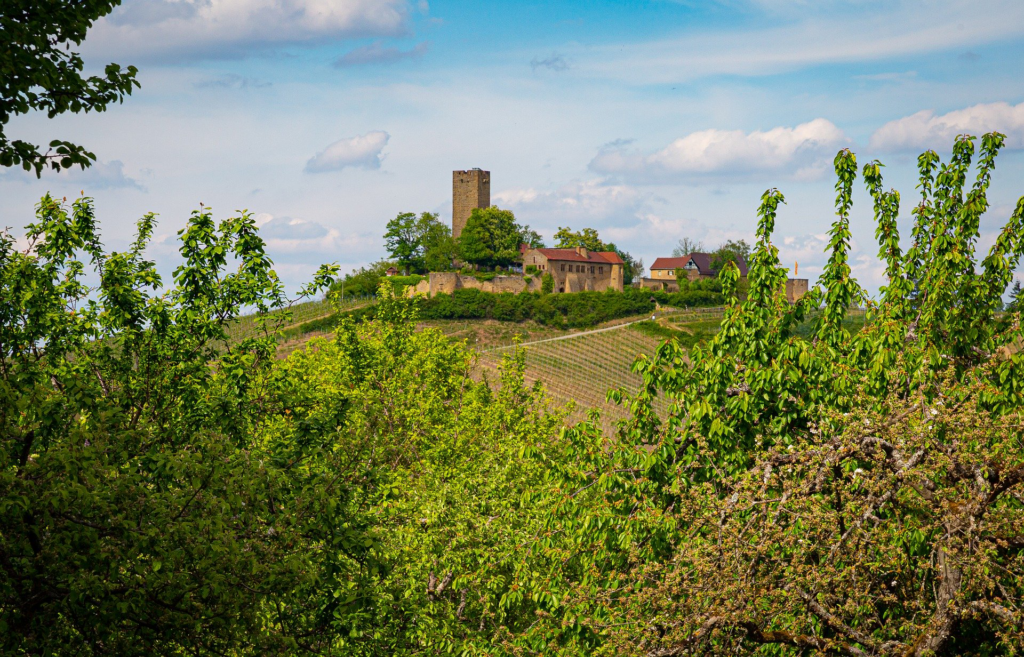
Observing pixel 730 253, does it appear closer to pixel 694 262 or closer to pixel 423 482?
pixel 694 262

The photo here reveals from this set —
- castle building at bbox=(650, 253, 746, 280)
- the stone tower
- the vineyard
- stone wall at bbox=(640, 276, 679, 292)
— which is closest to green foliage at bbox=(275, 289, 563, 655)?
the vineyard

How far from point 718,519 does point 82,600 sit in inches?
187

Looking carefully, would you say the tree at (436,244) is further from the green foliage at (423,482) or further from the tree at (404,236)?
the green foliage at (423,482)

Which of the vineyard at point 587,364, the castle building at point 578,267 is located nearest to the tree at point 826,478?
the vineyard at point 587,364

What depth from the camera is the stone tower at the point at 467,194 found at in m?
116

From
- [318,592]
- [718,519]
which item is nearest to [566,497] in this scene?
[718,519]

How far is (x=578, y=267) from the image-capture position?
100m

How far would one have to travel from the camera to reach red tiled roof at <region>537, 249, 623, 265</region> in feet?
325

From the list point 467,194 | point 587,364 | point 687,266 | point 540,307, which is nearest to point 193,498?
point 587,364

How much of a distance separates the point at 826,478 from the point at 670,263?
106m

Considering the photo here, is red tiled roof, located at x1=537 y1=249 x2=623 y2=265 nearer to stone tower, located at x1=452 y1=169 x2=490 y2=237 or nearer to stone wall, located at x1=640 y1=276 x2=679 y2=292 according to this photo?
stone wall, located at x1=640 y1=276 x2=679 y2=292

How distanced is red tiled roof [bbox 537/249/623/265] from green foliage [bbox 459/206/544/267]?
3.97m

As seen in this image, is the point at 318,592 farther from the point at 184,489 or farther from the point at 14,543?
the point at 14,543

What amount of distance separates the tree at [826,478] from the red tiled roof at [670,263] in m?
101
